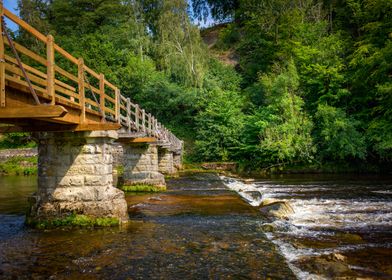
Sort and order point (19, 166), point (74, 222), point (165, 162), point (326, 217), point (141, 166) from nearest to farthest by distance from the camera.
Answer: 1. point (74, 222)
2. point (326, 217)
3. point (141, 166)
4. point (165, 162)
5. point (19, 166)

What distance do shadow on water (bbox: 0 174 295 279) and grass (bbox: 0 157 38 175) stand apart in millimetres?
21237

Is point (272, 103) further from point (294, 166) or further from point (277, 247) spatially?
point (277, 247)

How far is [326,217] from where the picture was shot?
1096 cm

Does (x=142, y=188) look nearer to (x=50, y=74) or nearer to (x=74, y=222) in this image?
(x=74, y=222)

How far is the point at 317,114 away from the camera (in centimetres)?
2797

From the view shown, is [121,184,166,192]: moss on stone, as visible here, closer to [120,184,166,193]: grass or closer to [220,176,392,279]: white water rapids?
[120,184,166,193]: grass

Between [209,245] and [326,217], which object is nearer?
[209,245]

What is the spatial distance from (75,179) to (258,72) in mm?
32319

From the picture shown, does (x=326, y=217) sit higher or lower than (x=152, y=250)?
lower

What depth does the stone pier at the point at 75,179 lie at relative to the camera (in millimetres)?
9172

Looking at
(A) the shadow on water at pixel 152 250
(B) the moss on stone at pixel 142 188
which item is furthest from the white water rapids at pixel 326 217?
(B) the moss on stone at pixel 142 188

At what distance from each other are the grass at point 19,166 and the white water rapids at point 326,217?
2109 cm

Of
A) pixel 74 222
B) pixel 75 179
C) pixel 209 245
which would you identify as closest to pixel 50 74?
pixel 75 179

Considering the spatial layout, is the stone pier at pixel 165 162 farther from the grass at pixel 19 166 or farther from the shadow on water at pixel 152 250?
the shadow on water at pixel 152 250
